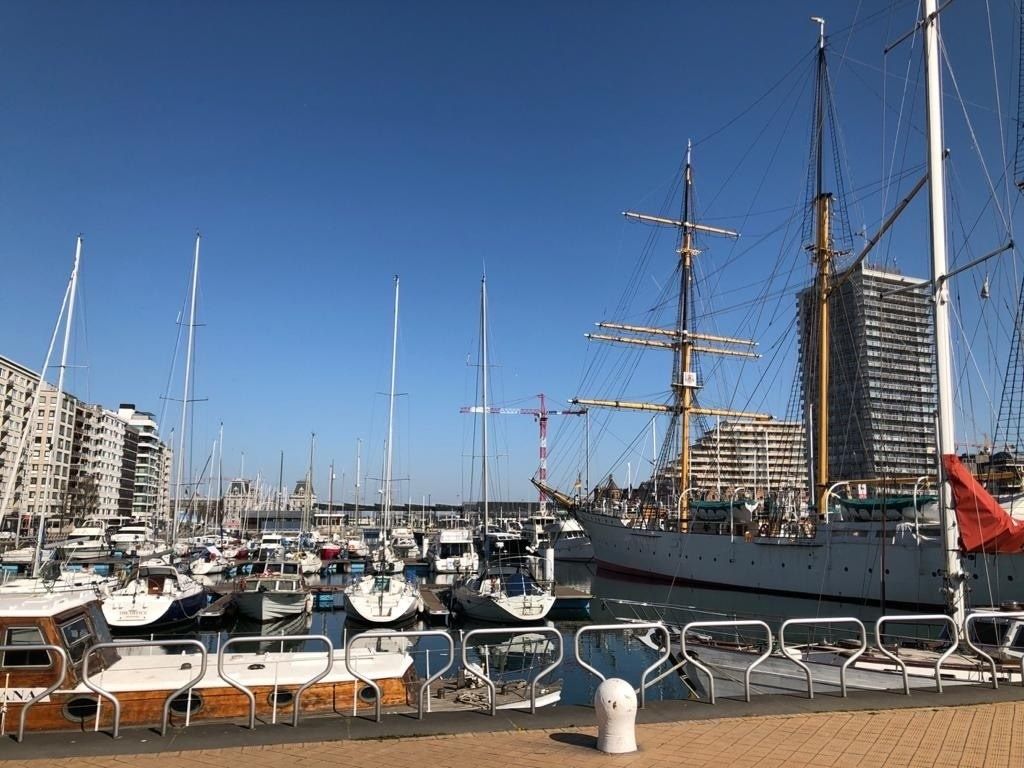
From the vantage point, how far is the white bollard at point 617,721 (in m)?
6.42

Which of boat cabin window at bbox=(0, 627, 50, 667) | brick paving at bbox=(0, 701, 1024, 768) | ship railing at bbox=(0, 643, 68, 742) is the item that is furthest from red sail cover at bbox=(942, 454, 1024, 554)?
boat cabin window at bbox=(0, 627, 50, 667)

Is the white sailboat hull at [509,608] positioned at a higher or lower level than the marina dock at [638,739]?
lower

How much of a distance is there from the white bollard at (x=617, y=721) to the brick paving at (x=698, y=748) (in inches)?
3.4

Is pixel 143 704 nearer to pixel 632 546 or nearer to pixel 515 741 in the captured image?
pixel 515 741

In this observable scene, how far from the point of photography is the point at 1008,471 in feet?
114

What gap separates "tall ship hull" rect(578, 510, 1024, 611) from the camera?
29.7 meters

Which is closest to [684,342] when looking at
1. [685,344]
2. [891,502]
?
[685,344]

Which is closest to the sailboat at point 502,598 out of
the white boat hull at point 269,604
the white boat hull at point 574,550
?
the white boat hull at point 269,604

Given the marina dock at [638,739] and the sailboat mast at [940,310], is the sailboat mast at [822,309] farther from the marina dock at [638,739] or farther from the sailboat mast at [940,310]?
the marina dock at [638,739]

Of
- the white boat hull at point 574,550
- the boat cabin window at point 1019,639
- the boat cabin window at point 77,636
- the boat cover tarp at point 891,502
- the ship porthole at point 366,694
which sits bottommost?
the white boat hull at point 574,550

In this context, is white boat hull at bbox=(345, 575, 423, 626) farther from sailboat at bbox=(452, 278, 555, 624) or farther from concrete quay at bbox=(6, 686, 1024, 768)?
concrete quay at bbox=(6, 686, 1024, 768)

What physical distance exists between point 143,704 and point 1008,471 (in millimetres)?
39642

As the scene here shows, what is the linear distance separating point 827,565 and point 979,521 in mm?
24318

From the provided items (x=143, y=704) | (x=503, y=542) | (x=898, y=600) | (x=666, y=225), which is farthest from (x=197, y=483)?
(x=143, y=704)
